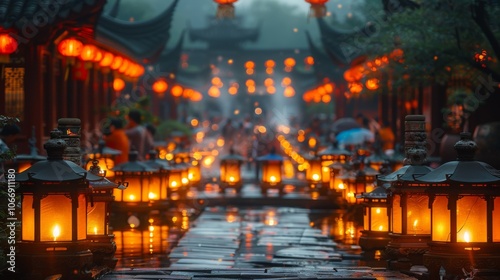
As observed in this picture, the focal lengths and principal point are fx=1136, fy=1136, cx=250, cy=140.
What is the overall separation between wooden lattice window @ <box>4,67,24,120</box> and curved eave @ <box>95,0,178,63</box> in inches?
Result: 232

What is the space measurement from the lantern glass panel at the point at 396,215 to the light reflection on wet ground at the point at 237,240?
75 cm

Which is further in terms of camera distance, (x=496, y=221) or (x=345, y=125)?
(x=345, y=125)

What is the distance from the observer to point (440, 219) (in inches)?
403

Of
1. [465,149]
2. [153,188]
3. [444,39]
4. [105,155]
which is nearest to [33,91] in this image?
[105,155]

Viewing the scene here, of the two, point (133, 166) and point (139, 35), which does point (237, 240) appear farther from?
point (139, 35)

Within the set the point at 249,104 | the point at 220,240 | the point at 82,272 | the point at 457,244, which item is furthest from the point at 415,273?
the point at 249,104

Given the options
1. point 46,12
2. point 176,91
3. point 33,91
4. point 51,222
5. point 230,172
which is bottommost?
point 51,222

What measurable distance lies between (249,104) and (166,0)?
12.4m

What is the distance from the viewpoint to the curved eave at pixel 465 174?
32.7 ft

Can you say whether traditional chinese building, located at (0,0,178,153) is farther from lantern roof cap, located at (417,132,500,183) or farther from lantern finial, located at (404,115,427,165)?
lantern roof cap, located at (417,132,500,183)

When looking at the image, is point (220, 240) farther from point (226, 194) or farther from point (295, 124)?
point (295, 124)

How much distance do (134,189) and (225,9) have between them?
3590 mm

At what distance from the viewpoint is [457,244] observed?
395 inches

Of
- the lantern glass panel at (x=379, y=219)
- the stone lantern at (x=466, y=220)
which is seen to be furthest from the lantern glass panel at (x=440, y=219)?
the lantern glass panel at (x=379, y=219)
